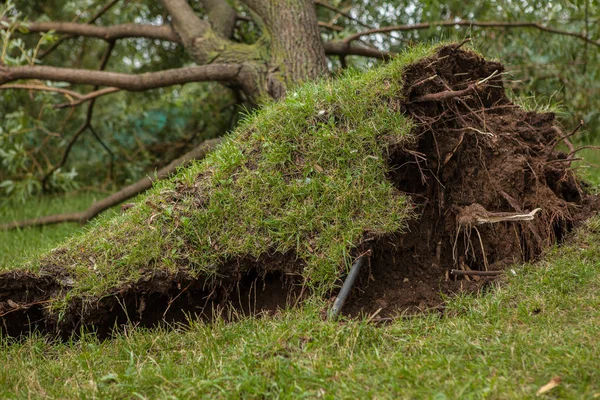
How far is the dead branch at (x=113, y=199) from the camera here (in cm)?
674

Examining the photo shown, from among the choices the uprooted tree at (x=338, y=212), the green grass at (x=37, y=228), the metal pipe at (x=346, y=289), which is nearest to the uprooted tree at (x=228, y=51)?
the green grass at (x=37, y=228)

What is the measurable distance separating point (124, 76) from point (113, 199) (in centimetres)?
139

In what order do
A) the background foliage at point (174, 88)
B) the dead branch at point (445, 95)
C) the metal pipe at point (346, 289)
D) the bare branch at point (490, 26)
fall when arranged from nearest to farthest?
the metal pipe at point (346, 289), the dead branch at point (445, 95), the bare branch at point (490, 26), the background foliage at point (174, 88)

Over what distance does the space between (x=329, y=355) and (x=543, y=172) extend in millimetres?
2526

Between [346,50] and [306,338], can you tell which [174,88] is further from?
[306,338]

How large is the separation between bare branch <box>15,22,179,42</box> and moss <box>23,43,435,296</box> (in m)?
3.71

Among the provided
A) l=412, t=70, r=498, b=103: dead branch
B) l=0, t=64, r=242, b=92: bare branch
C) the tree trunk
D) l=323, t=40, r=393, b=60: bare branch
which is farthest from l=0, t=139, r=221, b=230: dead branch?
l=412, t=70, r=498, b=103: dead branch

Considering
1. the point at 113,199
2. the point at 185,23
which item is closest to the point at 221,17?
the point at 185,23

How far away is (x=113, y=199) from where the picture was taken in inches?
295

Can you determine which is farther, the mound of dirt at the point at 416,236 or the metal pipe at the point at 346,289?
the mound of dirt at the point at 416,236

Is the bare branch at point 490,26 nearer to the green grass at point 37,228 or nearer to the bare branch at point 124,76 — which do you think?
the bare branch at point 124,76

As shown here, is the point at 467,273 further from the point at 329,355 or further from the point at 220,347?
the point at 220,347

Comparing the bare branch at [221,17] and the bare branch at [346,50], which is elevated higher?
the bare branch at [221,17]

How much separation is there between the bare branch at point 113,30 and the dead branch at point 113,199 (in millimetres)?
1697
